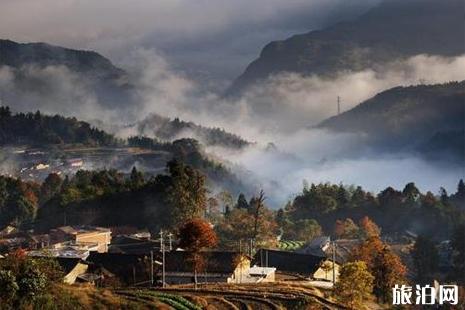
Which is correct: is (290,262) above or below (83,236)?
below

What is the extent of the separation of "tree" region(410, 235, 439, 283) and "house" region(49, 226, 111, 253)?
26288 mm

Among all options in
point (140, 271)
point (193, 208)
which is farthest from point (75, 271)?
point (193, 208)

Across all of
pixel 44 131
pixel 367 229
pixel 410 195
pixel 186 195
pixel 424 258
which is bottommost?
pixel 424 258

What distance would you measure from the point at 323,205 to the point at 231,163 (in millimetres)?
87557

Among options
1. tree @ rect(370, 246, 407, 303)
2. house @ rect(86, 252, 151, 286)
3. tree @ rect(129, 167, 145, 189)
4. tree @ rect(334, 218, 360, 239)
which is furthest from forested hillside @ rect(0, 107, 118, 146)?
tree @ rect(370, 246, 407, 303)

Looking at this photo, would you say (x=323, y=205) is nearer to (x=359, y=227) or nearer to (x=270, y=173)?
(x=359, y=227)

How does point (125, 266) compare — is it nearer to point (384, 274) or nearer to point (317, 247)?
point (384, 274)

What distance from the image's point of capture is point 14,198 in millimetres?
78812

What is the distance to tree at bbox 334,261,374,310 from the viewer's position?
33.6 m

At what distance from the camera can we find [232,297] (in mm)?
32094

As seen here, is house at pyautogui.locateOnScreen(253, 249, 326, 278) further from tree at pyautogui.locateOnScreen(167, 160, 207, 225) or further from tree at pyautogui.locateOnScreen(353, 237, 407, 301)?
tree at pyautogui.locateOnScreen(167, 160, 207, 225)

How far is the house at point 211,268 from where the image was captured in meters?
41.8

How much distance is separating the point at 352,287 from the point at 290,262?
1869 centimetres

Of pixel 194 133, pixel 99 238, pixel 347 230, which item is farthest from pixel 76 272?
pixel 194 133
